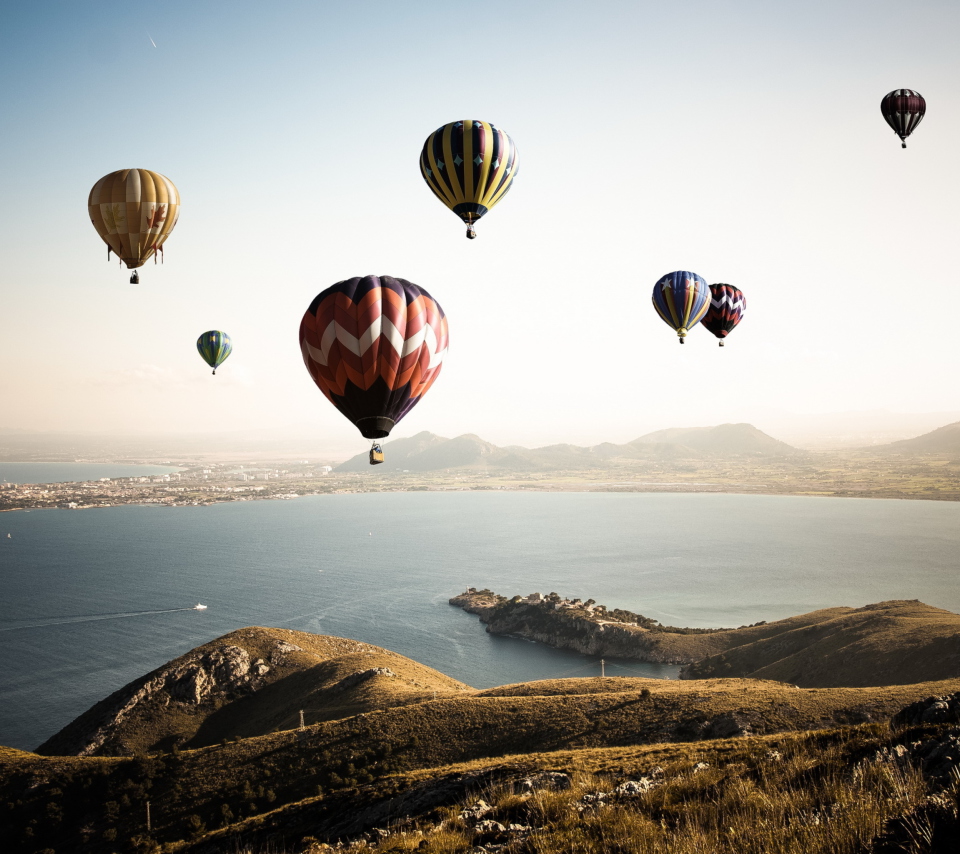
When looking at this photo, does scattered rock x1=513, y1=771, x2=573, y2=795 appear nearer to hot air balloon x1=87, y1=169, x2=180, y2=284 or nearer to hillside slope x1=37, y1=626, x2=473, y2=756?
hot air balloon x1=87, y1=169, x2=180, y2=284

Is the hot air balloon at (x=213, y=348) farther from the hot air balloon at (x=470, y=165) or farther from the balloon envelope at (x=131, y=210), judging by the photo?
the hot air balloon at (x=470, y=165)

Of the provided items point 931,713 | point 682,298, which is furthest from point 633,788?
point 682,298

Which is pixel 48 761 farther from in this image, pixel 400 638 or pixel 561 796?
pixel 400 638

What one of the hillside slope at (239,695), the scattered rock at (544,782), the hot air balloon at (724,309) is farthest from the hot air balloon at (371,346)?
the hot air balloon at (724,309)

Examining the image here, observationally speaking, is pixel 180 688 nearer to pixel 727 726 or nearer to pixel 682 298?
pixel 727 726

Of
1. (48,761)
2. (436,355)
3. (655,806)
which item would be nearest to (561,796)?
(655,806)

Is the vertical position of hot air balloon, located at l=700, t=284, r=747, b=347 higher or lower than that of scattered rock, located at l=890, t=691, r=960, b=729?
higher

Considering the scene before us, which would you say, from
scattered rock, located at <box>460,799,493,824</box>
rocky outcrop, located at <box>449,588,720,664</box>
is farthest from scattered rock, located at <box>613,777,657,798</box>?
rocky outcrop, located at <box>449,588,720,664</box>
